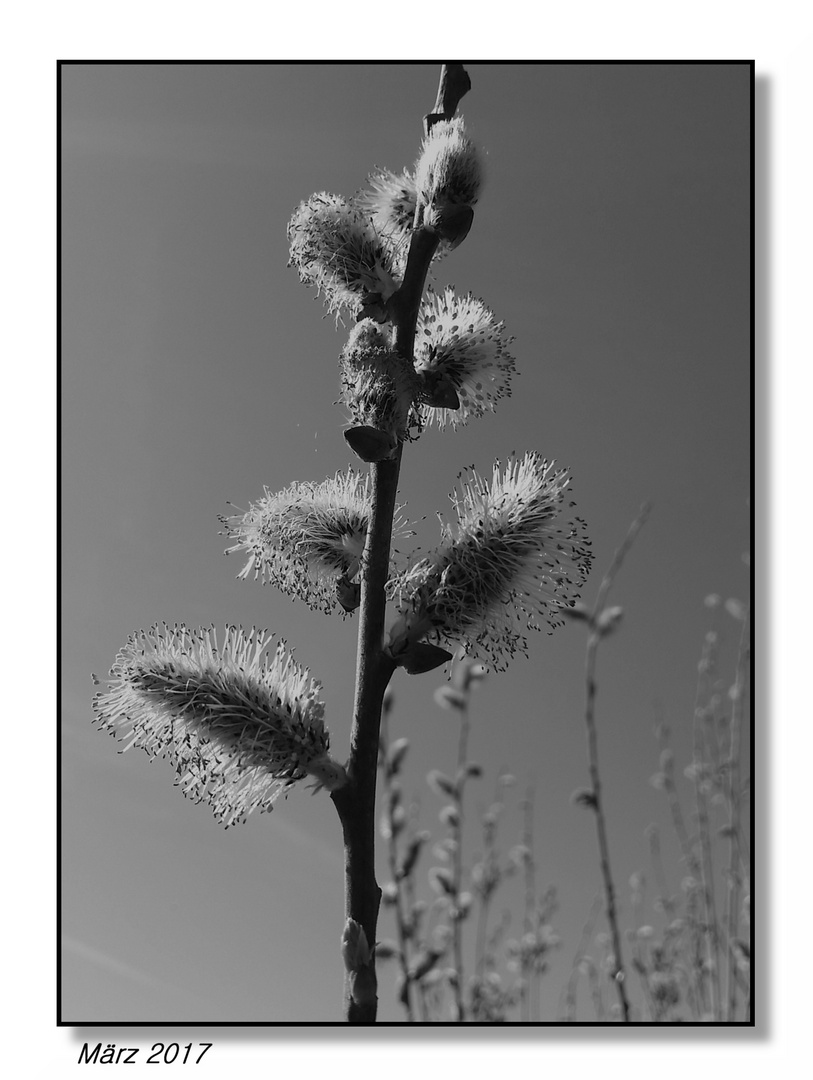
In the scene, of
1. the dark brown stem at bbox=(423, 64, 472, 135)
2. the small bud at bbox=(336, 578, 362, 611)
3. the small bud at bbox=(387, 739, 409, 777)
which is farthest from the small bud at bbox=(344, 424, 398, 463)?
the small bud at bbox=(387, 739, 409, 777)

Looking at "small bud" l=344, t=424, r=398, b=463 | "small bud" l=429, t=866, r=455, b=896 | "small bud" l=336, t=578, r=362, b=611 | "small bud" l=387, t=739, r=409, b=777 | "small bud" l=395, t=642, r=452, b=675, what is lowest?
"small bud" l=429, t=866, r=455, b=896

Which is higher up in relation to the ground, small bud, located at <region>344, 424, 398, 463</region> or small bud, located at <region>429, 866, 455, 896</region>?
small bud, located at <region>344, 424, 398, 463</region>

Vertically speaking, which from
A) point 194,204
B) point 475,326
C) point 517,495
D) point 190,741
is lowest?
point 190,741

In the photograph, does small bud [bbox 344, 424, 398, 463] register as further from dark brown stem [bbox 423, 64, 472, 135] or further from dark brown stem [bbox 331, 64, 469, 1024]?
dark brown stem [bbox 423, 64, 472, 135]

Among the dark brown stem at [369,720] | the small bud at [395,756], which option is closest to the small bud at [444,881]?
the small bud at [395,756]

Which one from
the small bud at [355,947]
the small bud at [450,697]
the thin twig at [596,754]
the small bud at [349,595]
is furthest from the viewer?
the small bud at [450,697]

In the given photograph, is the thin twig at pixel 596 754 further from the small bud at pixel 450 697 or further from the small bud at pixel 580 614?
the small bud at pixel 450 697
